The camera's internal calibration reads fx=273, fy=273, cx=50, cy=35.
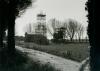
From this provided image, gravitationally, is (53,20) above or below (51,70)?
above

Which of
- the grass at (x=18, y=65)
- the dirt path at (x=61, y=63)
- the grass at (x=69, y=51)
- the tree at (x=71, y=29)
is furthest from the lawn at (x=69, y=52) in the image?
the tree at (x=71, y=29)

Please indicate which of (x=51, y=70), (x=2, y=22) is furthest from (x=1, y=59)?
(x=2, y=22)

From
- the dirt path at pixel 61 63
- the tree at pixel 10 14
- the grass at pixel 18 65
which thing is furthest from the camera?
the tree at pixel 10 14

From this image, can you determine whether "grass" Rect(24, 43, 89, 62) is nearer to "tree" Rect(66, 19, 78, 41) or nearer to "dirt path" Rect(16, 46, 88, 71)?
"dirt path" Rect(16, 46, 88, 71)

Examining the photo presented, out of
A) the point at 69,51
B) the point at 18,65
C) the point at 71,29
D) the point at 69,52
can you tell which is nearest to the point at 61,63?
the point at 18,65

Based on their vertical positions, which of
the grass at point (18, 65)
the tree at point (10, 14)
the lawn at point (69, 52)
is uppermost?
the tree at point (10, 14)

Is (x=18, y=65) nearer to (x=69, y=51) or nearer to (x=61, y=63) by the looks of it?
(x=61, y=63)

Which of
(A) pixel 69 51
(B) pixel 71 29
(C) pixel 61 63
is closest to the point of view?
(C) pixel 61 63

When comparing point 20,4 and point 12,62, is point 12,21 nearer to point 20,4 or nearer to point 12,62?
point 20,4

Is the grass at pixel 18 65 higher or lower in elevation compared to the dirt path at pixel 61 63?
higher

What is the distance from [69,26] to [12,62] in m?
90.2

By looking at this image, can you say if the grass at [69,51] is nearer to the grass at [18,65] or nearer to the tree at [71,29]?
the grass at [18,65]

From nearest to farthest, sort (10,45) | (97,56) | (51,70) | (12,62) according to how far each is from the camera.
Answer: (97,56)
(51,70)
(12,62)
(10,45)

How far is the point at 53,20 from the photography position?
110 metres
